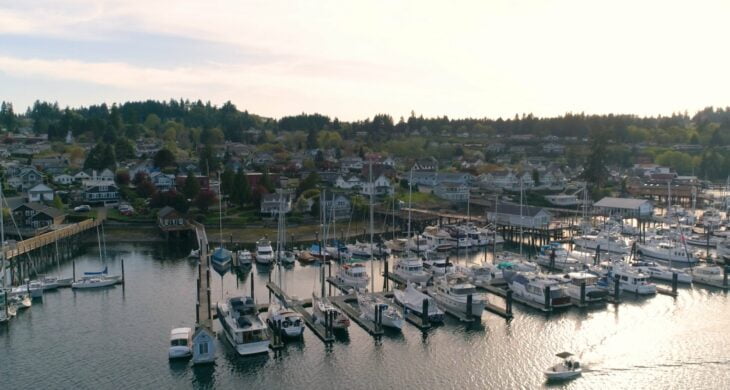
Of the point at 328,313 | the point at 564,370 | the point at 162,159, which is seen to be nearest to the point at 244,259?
the point at 328,313

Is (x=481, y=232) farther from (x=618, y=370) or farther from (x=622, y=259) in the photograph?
(x=618, y=370)

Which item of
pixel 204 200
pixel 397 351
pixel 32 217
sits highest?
pixel 204 200

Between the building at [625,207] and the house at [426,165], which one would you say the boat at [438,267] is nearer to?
the building at [625,207]

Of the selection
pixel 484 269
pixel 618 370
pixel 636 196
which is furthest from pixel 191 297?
pixel 636 196

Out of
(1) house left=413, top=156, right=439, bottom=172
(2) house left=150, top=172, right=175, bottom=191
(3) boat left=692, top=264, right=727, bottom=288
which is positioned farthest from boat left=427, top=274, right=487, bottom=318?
(1) house left=413, top=156, right=439, bottom=172

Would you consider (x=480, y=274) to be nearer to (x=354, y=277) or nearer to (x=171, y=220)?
(x=354, y=277)

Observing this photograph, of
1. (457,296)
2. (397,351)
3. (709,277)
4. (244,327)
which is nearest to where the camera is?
(244,327)
